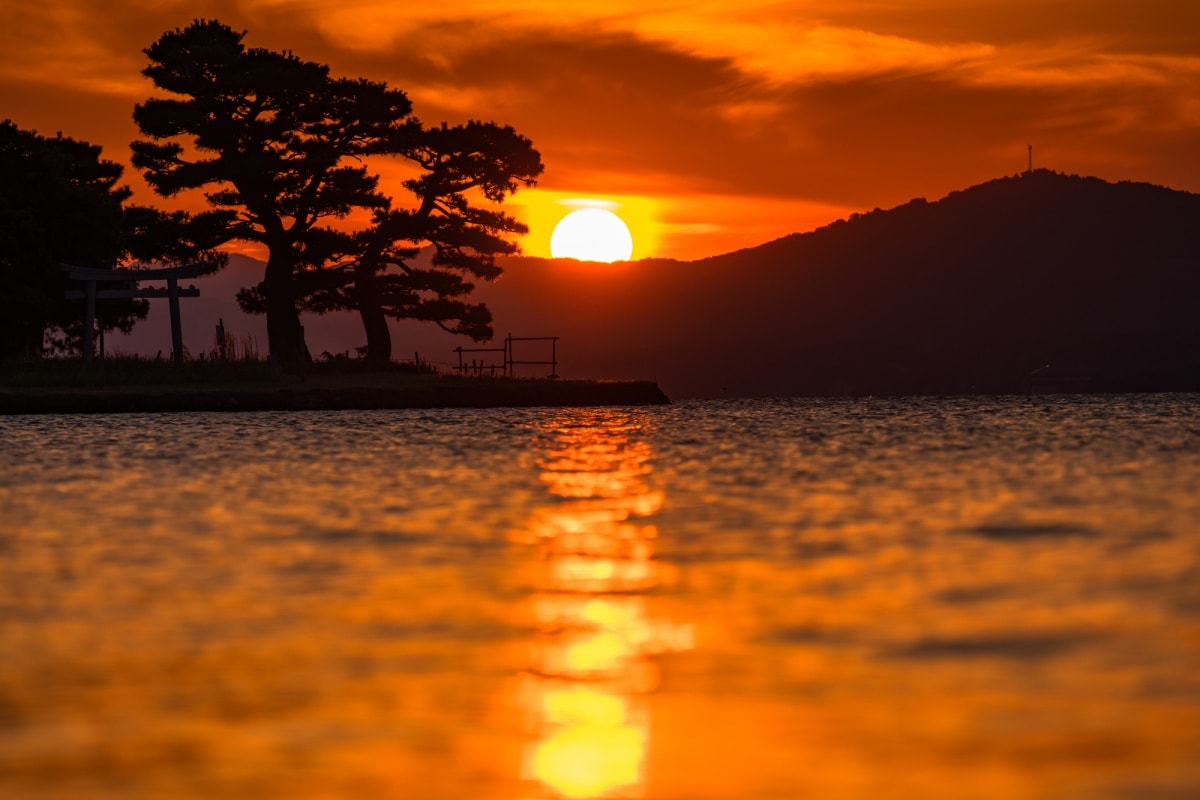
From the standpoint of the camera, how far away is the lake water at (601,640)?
296 inches

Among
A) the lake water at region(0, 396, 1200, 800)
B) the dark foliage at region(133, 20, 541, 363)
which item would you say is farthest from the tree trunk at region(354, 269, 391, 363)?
the lake water at region(0, 396, 1200, 800)

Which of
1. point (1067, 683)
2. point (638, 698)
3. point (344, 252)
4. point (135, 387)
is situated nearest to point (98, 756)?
point (638, 698)

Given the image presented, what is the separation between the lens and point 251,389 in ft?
199

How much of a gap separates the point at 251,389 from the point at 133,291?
788 centimetres

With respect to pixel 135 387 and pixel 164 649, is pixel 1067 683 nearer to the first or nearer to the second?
pixel 164 649

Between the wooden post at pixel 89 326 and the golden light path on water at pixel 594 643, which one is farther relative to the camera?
the wooden post at pixel 89 326

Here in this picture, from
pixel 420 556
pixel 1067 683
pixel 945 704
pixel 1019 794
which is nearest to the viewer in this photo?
pixel 1019 794

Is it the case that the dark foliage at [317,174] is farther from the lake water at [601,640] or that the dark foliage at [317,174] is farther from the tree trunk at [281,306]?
the lake water at [601,640]

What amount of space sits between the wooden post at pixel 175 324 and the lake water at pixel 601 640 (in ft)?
137

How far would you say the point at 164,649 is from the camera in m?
10.6

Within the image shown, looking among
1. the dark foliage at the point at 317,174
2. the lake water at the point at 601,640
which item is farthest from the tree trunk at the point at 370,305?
the lake water at the point at 601,640

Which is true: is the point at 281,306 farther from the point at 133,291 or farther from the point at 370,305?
the point at 133,291

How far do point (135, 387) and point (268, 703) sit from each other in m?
53.4

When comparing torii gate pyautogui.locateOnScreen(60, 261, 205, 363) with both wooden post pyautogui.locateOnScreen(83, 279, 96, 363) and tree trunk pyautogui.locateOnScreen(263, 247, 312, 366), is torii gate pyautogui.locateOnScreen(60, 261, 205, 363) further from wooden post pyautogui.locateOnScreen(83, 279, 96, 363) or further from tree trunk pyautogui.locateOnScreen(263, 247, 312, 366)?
tree trunk pyautogui.locateOnScreen(263, 247, 312, 366)
